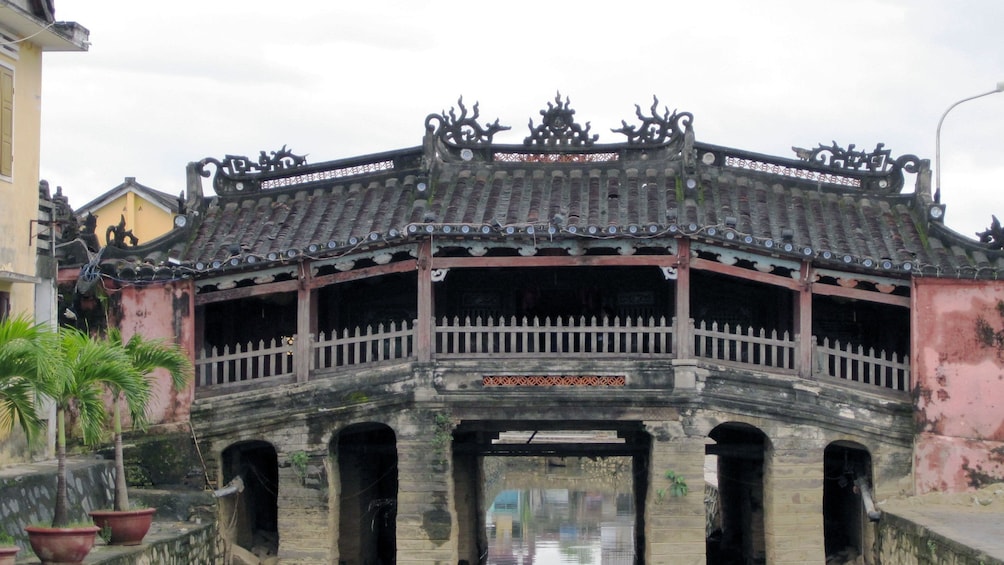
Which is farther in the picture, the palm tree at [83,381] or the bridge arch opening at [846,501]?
the bridge arch opening at [846,501]

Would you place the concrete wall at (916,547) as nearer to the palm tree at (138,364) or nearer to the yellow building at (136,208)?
the palm tree at (138,364)

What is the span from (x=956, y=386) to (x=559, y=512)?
2361 centimetres

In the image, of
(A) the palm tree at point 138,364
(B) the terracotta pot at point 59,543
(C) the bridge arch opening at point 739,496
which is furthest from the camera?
(C) the bridge arch opening at point 739,496

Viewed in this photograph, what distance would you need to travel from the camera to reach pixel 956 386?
17828 millimetres

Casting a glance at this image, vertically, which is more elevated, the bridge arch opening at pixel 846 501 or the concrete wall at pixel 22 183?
the concrete wall at pixel 22 183

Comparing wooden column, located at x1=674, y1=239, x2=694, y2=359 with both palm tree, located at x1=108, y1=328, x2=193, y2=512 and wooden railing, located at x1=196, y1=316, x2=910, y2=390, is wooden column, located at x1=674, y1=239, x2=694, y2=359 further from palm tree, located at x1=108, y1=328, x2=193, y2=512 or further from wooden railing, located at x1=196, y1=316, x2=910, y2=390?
palm tree, located at x1=108, y1=328, x2=193, y2=512

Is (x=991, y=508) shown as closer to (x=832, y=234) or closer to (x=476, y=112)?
(x=832, y=234)

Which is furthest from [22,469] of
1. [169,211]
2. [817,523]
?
[169,211]

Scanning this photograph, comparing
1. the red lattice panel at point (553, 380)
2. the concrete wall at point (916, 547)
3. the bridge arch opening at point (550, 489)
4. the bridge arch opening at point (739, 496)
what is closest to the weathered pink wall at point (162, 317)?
the bridge arch opening at point (550, 489)

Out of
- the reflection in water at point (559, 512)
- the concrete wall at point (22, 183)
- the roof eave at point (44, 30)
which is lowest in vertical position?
the reflection in water at point (559, 512)

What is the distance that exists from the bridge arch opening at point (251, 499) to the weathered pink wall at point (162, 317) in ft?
3.77

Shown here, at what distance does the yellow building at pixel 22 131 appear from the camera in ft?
54.5

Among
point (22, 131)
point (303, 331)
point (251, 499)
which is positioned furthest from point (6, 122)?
point (251, 499)

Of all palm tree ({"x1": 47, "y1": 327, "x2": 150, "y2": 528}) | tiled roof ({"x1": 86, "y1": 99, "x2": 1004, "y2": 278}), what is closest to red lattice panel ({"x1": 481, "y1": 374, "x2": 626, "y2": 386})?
tiled roof ({"x1": 86, "y1": 99, "x2": 1004, "y2": 278})
